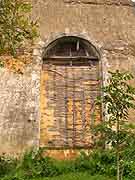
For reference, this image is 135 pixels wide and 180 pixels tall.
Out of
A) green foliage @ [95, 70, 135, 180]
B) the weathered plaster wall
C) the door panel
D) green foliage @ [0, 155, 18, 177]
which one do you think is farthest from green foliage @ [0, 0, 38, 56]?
the door panel

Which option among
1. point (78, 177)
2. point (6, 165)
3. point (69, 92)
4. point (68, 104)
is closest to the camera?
point (78, 177)

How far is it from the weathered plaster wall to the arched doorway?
0.25 metres

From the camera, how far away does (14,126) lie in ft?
33.9

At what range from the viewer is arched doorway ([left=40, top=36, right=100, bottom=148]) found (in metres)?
10.6

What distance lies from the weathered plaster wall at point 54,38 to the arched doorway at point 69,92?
246 millimetres

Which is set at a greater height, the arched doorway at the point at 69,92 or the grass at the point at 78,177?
the arched doorway at the point at 69,92

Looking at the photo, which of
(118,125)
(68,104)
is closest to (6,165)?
(68,104)

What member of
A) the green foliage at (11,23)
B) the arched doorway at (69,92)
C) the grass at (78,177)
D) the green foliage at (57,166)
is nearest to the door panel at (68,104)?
the arched doorway at (69,92)

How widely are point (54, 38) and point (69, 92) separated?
149 cm

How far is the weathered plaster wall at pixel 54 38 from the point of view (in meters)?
10.3

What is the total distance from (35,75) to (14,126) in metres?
1.42

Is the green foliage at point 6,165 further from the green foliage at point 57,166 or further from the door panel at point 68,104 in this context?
the door panel at point 68,104

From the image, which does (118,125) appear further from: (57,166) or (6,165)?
(6,165)

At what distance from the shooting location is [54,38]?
11.6 metres
